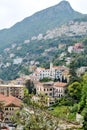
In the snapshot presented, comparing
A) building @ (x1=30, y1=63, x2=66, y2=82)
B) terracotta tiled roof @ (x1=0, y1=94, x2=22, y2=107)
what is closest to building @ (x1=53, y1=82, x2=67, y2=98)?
terracotta tiled roof @ (x1=0, y1=94, x2=22, y2=107)

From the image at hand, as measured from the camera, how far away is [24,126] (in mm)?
29125

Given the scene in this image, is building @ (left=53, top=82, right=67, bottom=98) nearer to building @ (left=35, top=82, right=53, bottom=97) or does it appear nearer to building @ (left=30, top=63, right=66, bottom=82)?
building @ (left=35, top=82, right=53, bottom=97)

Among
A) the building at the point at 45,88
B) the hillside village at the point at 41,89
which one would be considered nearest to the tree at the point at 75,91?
the hillside village at the point at 41,89

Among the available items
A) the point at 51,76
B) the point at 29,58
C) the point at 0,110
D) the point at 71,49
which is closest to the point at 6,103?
the point at 0,110

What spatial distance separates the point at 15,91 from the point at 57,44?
59620 millimetres

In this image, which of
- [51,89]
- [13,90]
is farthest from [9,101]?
[13,90]

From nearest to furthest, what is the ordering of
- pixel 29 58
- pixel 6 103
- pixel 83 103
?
pixel 83 103 < pixel 6 103 < pixel 29 58

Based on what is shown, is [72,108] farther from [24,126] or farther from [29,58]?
[29,58]

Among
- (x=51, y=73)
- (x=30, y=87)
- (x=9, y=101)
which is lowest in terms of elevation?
(x=9, y=101)

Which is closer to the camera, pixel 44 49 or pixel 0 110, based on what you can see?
pixel 0 110

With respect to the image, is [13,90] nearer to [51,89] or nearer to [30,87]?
[30,87]

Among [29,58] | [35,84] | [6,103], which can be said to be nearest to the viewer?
[6,103]

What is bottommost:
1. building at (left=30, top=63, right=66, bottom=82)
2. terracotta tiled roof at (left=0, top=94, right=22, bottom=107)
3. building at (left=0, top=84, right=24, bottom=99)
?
building at (left=0, top=84, right=24, bottom=99)

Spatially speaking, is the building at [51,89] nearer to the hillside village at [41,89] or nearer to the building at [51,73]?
the hillside village at [41,89]
